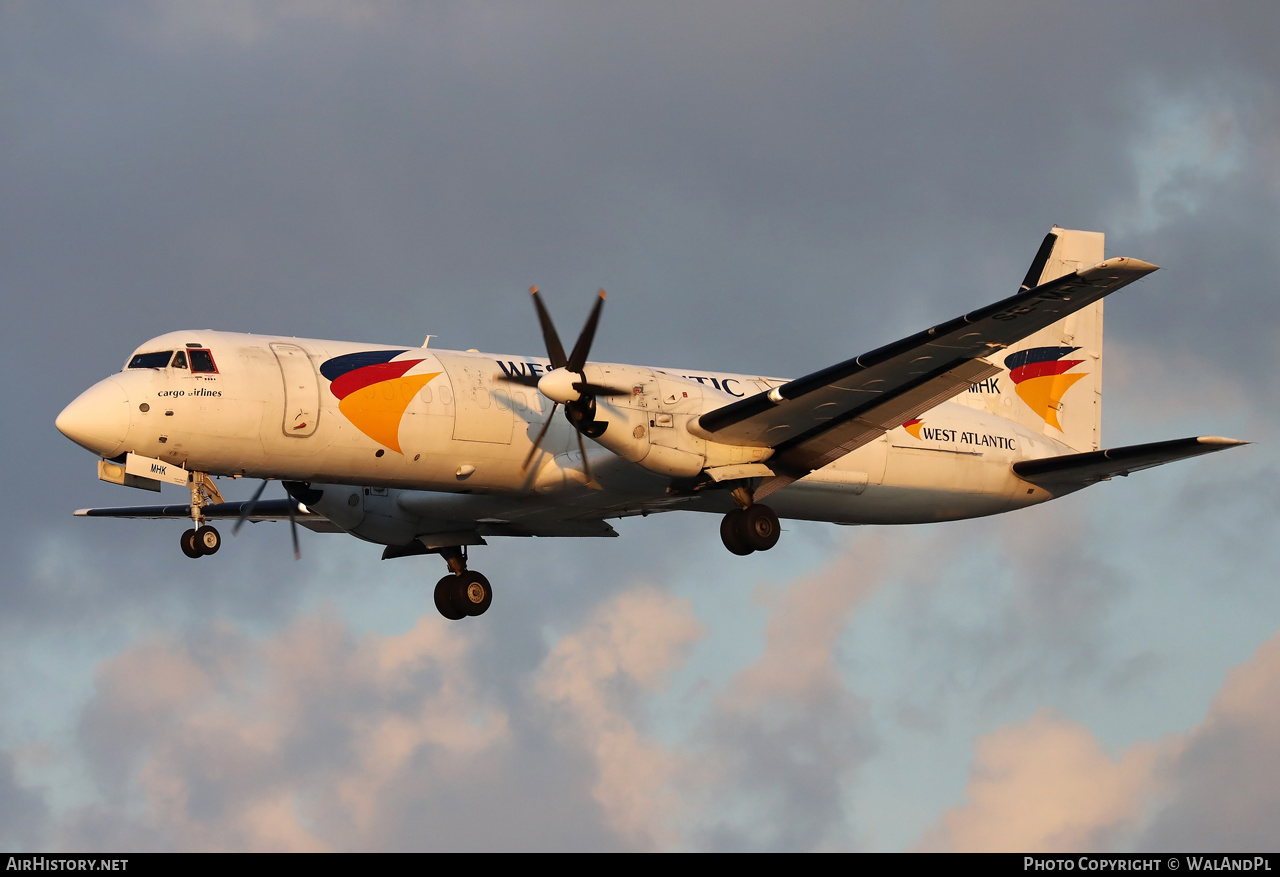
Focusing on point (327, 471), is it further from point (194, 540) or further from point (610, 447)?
point (610, 447)

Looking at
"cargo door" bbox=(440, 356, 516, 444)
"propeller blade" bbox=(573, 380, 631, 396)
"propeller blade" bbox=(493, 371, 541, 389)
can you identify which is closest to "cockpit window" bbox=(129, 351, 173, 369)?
"cargo door" bbox=(440, 356, 516, 444)

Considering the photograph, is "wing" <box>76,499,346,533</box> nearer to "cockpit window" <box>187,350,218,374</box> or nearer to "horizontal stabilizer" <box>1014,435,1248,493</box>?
"cockpit window" <box>187,350,218,374</box>

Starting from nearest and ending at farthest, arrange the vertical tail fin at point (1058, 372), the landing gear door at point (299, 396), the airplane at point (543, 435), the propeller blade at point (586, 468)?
the airplane at point (543, 435) → the landing gear door at point (299, 396) → the propeller blade at point (586, 468) → the vertical tail fin at point (1058, 372)

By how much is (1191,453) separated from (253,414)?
15819 mm

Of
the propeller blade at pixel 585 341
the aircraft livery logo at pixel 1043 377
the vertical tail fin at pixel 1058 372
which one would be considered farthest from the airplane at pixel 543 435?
the aircraft livery logo at pixel 1043 377

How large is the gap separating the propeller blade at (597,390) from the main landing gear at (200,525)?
19.9 feet

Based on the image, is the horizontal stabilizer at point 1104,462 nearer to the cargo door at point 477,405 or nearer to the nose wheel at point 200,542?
the cargo door at point 477,405

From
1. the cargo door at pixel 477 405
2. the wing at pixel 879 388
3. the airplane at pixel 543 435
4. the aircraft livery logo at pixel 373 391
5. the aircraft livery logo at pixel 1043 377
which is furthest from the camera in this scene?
the aircraft livery logo at pixel 1043 377

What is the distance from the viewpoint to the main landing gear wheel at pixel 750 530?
86.5ft

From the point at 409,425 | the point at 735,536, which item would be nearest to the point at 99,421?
the point at 409,425

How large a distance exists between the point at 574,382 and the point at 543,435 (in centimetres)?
171

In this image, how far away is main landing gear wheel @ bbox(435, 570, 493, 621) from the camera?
29.8 m

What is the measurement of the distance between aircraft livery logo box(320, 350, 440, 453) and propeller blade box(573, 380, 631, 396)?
9.19ft

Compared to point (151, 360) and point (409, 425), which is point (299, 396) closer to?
point (409, 425)
